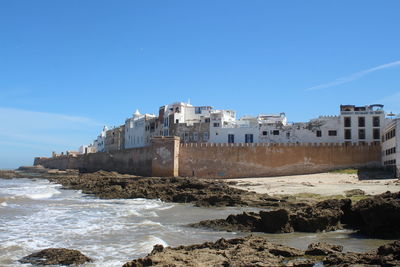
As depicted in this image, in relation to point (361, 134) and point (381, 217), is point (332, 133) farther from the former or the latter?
point (381, 217)

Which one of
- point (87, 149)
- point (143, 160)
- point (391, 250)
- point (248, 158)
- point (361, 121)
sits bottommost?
point (391, 250)

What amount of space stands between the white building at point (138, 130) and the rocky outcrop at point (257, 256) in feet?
149

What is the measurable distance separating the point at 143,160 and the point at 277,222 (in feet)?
101

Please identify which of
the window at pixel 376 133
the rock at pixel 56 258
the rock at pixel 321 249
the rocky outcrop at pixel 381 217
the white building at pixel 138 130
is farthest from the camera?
the white building at pixel 138 130

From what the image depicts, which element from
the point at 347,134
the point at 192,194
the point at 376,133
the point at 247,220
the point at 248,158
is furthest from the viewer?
the point at 347,134

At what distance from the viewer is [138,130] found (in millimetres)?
Answer: 57406

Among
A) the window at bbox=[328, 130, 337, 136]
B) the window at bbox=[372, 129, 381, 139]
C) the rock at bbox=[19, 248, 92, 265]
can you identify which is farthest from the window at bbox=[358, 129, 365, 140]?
the rock at bbox=[19, 248, 92, 265]

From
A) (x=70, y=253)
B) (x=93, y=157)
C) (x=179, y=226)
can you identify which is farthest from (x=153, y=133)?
(x=70, y=253)

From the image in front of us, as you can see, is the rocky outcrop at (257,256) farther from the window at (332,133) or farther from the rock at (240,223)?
the window at (332,133)

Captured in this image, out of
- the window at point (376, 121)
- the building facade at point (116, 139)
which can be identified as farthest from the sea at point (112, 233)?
the building facade at point (116, 139)

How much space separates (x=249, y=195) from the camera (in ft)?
61.9

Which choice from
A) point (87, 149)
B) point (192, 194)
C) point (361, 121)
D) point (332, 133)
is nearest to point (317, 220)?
point (192, 194)

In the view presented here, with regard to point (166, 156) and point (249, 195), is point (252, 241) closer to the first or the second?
point (249, 195)

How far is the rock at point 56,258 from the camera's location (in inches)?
310
